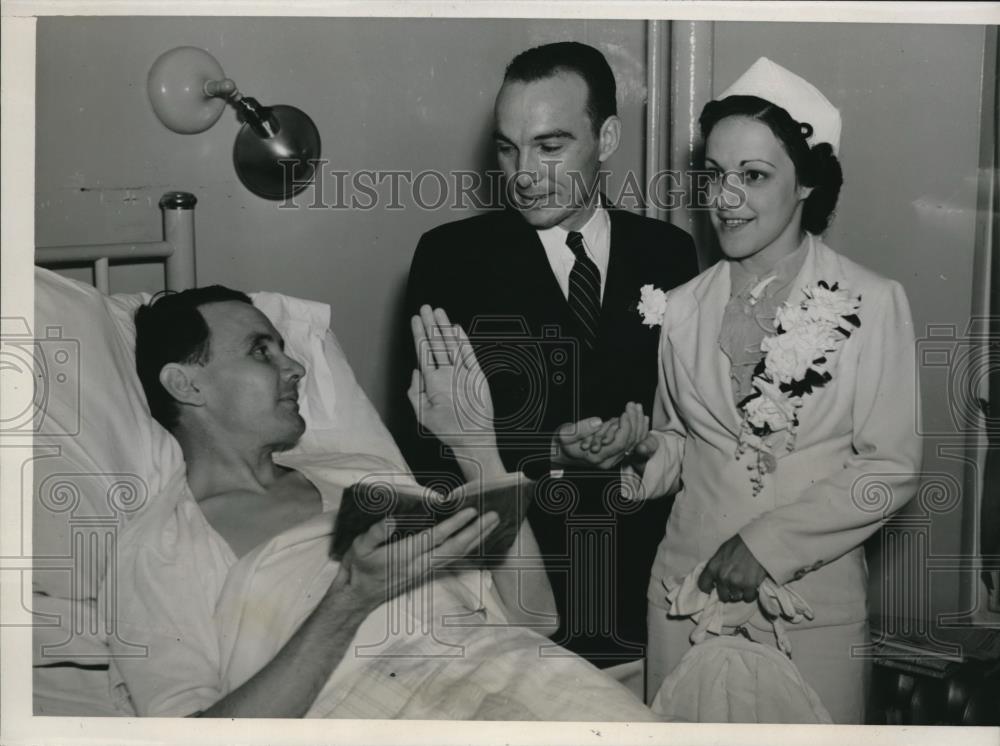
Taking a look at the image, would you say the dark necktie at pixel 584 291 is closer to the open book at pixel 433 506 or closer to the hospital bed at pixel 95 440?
the open book at pixel 433 506

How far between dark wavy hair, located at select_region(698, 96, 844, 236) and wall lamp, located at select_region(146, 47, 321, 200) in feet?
2.08

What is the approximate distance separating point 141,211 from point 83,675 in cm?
72

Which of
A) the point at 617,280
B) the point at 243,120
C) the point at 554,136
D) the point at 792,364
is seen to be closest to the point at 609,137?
the point at 554,136

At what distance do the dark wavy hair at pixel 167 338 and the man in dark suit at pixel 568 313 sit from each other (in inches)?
13.5

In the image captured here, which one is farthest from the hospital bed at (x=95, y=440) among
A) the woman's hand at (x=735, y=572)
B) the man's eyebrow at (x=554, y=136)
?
the man's eyebrow at (x=554, y=136)

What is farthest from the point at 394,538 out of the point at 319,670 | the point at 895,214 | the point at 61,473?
the point at 895,214

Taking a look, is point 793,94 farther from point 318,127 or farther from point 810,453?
point 318,127

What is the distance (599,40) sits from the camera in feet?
5.81

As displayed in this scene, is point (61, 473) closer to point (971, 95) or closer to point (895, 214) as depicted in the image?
point (895, 214)

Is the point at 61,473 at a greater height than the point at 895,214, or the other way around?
the point at 895,214

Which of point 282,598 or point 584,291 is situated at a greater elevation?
point 584,291

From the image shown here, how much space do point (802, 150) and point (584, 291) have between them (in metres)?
0.40

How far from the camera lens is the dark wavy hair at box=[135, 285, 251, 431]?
1.71 metres

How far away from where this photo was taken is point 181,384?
5.62 feet
